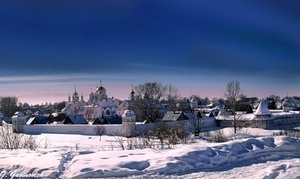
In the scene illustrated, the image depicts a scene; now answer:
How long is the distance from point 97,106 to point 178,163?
151ft

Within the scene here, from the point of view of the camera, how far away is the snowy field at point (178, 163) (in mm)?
7344

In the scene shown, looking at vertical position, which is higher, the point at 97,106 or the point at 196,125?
the point at 97,106

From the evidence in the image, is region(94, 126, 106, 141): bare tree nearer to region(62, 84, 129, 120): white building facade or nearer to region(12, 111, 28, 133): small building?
region(12, 111, 28, 133): small building

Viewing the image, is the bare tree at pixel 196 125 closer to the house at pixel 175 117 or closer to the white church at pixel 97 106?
the house at pixel 175 117

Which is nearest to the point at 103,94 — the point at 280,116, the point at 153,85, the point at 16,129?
the point at 153,85

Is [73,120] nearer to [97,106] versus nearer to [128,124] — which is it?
[128,124]

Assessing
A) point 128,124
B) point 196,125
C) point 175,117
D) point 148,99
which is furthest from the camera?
point 148,99

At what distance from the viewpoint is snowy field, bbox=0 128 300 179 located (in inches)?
289

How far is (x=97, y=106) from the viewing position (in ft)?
174

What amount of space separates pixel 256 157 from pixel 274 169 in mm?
1721

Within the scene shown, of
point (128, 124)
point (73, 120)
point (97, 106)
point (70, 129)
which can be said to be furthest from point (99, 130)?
point (97, 106)

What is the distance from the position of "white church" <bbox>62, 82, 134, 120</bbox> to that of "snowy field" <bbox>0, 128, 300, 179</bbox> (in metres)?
39.4

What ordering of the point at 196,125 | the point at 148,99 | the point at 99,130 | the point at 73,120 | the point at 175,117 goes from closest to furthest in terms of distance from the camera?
the point at 99,130 → the point at 196,125 → the point at 175,117 → the point at 73,120 → the point at 148,99

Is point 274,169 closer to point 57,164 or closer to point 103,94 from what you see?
point 57,164
